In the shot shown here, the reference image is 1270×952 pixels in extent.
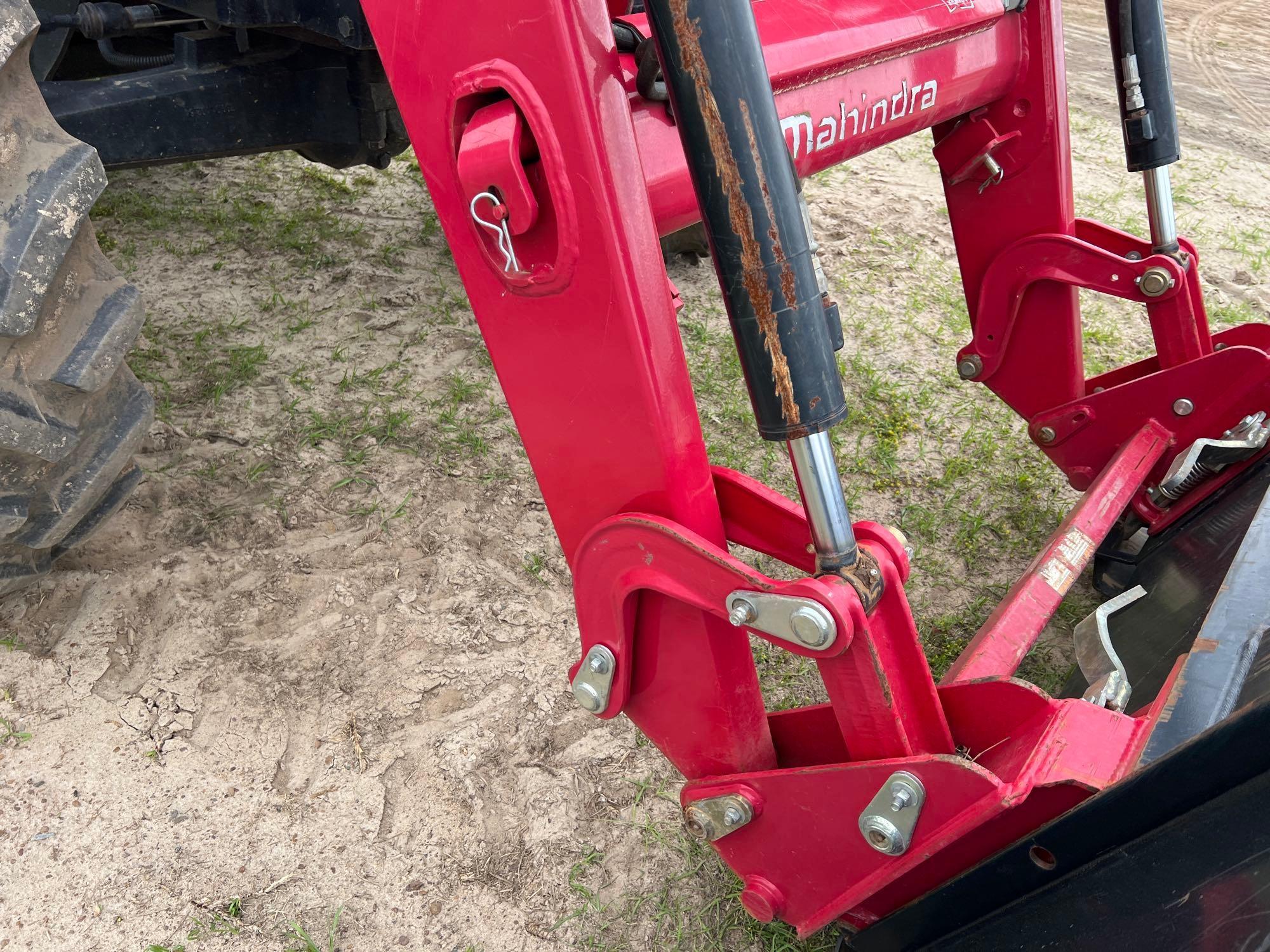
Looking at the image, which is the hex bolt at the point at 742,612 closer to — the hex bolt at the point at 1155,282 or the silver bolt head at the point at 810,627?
the silver bolt head at the point at 810,627

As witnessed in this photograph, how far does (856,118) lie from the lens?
1.55 meters

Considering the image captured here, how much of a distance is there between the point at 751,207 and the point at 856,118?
0.72m

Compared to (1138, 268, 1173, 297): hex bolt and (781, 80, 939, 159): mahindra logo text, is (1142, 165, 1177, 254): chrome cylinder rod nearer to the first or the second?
(1138, 268, 1173, 297): hex bolt

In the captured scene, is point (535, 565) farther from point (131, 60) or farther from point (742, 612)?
point (131, 60)

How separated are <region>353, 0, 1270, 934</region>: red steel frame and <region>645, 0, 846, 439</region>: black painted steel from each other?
0.09 meters

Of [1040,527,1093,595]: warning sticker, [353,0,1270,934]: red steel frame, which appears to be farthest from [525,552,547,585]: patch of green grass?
[1040,527,1093,595]: warning sticker

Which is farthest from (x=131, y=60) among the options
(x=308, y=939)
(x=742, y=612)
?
(x=742, y=612)

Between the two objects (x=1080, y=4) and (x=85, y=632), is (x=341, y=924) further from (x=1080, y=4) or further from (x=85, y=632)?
(x=1080, y=4)

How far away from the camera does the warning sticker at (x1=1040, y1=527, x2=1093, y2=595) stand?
1.76 metres

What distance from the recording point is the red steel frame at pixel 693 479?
981 mm

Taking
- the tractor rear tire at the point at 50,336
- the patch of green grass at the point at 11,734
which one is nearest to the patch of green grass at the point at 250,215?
the tractor rear tire at the point at 50,336

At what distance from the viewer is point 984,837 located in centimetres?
122

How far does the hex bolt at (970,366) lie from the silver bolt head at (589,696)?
1.34m

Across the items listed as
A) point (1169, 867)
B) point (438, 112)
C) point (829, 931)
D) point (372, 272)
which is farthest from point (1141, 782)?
point (372, 272)
